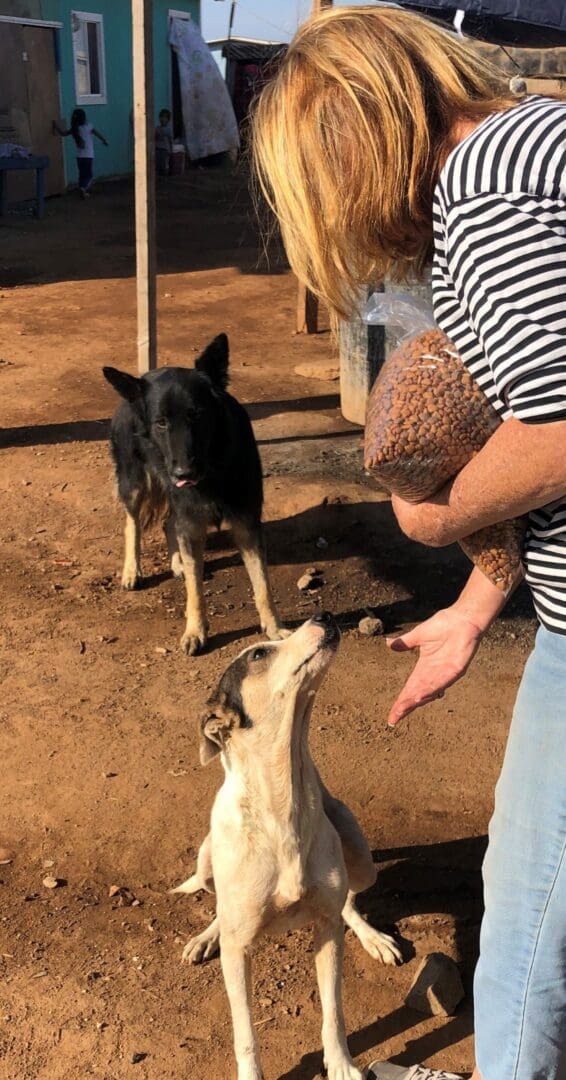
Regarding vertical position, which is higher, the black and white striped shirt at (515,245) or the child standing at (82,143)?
the black and white striped shirt at (515,245)

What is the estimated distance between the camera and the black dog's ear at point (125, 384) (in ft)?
15.6

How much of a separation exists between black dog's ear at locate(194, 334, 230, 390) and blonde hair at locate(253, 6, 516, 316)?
319cm

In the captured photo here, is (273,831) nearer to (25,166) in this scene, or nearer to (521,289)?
(521,289)

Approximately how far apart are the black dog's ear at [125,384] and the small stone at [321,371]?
403 centimetres

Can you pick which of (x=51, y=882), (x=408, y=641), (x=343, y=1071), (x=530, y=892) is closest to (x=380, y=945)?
(x=343, y=1071)

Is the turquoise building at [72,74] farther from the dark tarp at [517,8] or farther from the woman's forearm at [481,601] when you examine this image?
the woman's forearm at [481,601]

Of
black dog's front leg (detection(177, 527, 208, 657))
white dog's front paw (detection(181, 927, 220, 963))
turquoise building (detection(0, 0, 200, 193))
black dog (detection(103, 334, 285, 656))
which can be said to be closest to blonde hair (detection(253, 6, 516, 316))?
white dog's front paw (detection(181, 927, 220, 963))

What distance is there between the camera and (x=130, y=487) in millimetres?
5355

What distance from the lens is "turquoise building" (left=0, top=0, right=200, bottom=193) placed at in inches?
733

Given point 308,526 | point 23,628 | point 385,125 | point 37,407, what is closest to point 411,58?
point 385,125

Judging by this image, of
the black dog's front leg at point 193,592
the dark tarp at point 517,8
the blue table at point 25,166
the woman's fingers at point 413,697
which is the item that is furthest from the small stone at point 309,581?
the blue table at point 25,166

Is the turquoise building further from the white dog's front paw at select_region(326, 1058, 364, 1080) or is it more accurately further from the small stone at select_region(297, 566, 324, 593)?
the white dog's front paw at select_region(326, 1058, 364, 1080)

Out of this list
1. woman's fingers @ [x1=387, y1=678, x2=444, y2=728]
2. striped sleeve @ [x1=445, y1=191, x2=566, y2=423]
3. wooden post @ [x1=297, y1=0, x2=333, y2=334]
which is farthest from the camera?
wooden post @ [x1=297, y1=0, x2=333, y2=334]

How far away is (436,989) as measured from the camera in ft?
9.23
